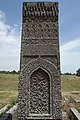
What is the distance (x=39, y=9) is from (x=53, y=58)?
2.45m

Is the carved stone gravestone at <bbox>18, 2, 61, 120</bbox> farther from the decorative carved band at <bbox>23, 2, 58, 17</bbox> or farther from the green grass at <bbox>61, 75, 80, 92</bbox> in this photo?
the green grass at <bbox>61, 75, 80, 92</bbox>

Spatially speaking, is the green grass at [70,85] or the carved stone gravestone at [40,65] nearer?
the carved stone gravestone at [40,65]

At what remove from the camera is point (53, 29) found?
30.6 feet

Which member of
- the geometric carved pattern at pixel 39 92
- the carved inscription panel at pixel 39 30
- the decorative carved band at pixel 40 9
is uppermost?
the decorative carved band at pixel 40 9

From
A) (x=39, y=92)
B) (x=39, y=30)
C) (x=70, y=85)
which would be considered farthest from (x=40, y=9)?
(x=70, y=85)

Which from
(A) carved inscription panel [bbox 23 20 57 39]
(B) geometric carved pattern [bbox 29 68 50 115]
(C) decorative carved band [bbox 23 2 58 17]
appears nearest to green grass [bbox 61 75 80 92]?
(B) geometric carved pattern [bbox 29 68 50 115]

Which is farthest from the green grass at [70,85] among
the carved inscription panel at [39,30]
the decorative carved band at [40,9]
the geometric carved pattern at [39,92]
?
the decorative carved band at [40,9]

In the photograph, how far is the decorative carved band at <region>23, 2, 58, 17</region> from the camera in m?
9.42

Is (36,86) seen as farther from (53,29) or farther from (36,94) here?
(53,29)

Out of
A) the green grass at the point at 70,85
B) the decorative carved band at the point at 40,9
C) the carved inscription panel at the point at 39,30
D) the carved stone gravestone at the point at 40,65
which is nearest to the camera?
the carved stone gravestone at the point at 40,65

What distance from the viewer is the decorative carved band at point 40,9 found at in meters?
9.42

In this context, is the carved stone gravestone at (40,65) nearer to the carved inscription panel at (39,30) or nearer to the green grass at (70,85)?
the carved inscription panel at (39,30)

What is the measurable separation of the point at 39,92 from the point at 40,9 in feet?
12.8

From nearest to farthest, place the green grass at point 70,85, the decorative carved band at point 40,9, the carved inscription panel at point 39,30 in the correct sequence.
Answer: the carved inscription panel at point 39,30
the decorative carved band at point 40,9
the green grass at point 70,85
